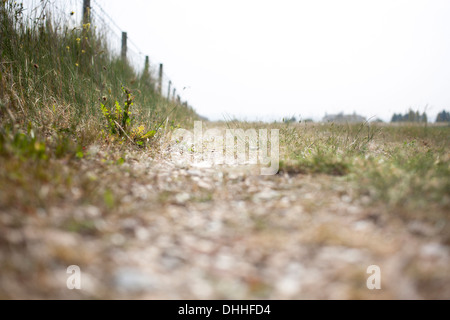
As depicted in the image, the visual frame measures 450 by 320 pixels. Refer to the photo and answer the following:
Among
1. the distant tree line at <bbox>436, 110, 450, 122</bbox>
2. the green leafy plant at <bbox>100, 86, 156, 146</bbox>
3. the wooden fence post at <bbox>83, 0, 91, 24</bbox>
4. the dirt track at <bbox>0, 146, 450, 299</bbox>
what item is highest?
the wooden fence post at <bbox>83, 0, 91, 24</bbox>

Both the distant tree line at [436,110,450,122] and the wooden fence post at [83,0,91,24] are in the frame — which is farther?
the distant tree line at [436,110,450,122]

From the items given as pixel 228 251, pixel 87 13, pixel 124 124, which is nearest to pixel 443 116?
pixel 124 124

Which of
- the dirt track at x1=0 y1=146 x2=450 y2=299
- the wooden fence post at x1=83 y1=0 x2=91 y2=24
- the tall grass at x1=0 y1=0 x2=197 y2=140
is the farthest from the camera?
the wooden fence post at x1=83 y1=0 x2=91 y2=24

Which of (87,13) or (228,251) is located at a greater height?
(87,13)

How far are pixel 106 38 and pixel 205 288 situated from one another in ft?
15.5

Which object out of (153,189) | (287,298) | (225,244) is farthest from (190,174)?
(287,298)

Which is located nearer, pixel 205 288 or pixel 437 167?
pixel 205 288

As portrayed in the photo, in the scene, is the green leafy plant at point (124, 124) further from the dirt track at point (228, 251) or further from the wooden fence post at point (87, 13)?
the wooden fence post at point (87, 13)

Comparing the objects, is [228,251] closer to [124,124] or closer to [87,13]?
[124,124]

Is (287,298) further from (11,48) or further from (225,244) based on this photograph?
(11,48)

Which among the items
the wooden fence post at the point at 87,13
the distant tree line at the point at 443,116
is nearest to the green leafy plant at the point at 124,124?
the wooden fence post at the point at 87,13

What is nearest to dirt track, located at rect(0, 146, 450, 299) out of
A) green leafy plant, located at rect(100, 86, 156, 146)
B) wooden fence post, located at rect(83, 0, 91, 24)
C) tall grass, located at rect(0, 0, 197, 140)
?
green leafy plant, located at rect(100, 86, 156, 146)

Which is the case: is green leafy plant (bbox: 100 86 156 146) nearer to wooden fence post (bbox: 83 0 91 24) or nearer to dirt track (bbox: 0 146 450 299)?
dirt track (bbox: 0 146 450 299)

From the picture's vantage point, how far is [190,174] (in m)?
2.40
